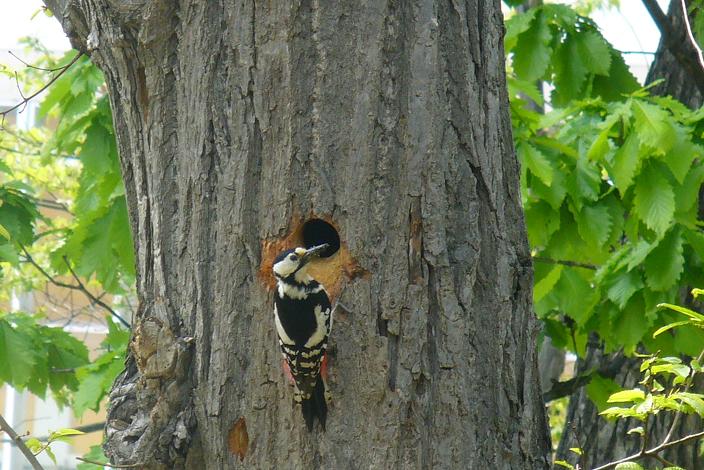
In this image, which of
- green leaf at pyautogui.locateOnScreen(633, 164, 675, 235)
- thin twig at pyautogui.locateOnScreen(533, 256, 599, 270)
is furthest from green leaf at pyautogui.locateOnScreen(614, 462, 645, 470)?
thin twig at pyautogui.locateOnScreen(533, 256, 599, 270)

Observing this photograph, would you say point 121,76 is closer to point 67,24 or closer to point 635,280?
point 67,24

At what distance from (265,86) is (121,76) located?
2.05 ft

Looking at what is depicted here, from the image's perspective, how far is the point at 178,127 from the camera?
3189 millimetres

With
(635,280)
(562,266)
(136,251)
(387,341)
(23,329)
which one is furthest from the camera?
(23,329)

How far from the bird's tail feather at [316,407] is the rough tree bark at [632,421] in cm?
279

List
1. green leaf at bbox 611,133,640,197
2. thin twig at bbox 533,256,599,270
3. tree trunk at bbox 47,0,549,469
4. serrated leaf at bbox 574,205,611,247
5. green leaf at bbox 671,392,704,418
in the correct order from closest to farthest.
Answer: green leaf at bbox 671,392,704,418 → tree trunk at bbox 47,0,549,469 → green leaf at bbox 611,133,640,197 → serrated leaf at bbox 574,205,611,247 → thin twig at bbox 533,256,599,270

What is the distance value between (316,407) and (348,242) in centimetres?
55

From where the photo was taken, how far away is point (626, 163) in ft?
14.1

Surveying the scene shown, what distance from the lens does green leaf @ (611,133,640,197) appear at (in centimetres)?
429

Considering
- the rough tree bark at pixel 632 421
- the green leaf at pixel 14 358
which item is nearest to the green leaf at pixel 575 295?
the rough tree bark at pixel 632 421

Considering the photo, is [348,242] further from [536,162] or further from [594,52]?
[594,52]

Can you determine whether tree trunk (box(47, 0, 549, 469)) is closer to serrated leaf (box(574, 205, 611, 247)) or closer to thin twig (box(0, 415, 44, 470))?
thin twig (box(0, 415, 44, 470))

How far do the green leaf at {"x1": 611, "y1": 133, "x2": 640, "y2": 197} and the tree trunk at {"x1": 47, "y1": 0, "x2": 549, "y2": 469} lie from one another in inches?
52.7

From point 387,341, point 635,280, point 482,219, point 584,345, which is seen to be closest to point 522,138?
point 635,280
